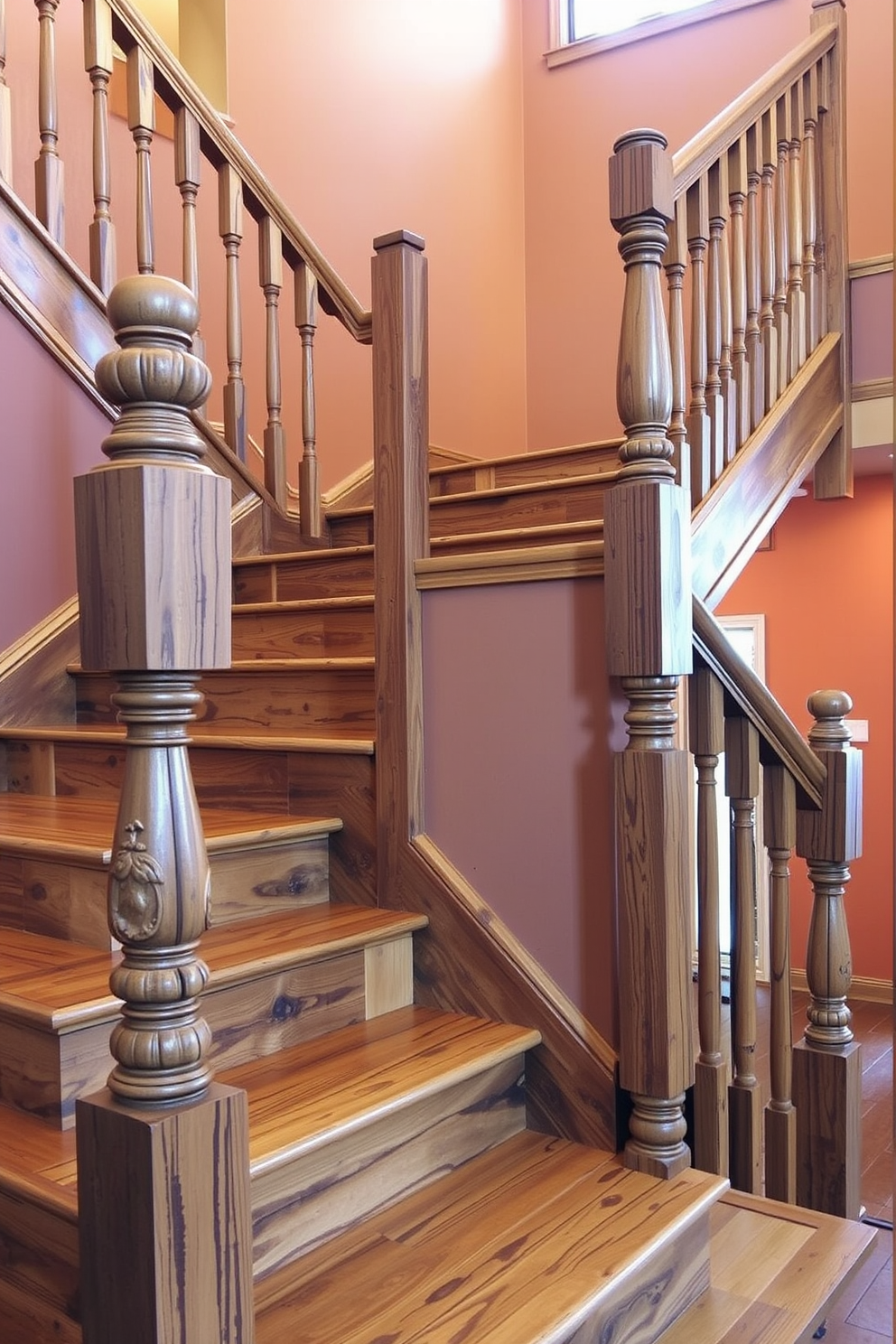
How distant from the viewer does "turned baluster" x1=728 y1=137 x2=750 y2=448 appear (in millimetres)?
2344

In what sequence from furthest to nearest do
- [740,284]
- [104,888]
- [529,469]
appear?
[529,469], [740,284], [104,888]

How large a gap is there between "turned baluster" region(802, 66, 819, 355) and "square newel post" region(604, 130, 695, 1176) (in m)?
1.57

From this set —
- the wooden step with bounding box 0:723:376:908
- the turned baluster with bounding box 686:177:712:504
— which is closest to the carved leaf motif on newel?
the wooden step with bounding box 0:723:376:908

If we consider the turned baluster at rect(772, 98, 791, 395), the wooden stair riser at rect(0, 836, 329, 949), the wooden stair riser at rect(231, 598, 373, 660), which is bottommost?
the wooden stair riser at rect(0, 836, 329, 949)

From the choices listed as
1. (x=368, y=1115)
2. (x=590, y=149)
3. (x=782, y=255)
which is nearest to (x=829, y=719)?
(x=368, y=1115)

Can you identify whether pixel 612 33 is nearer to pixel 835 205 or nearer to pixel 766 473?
pixel 835 205

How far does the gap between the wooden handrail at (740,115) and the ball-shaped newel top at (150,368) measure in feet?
3.55

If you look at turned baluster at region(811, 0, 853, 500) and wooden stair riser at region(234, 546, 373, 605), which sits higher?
turned baluster at region(811, 0, 853, 500)

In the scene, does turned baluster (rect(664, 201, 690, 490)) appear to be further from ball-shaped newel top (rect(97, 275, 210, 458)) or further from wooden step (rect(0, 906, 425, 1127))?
ball-shaped newel top (rect(97, 275, 210, 458))

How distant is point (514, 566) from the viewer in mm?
1776

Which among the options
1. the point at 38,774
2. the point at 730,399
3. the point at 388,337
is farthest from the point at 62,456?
the point at 730,399

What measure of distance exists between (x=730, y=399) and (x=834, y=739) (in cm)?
82

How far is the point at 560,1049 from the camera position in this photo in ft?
5.68

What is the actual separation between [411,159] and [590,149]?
3.31ft
